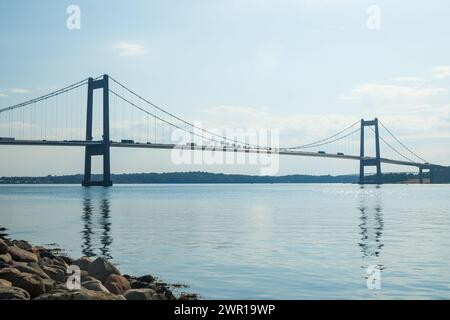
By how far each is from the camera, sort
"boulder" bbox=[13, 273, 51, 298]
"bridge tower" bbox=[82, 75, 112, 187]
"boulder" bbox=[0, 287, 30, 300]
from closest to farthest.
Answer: "boulder" bbox=[0, 287, 30, 300], "boulder" bbox=[13, 273, 51, 298], "bridge tower" bbox=[82, 75, 112, 187]

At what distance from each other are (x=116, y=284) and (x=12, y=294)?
6.65 ft

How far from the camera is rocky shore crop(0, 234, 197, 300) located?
7688 mm

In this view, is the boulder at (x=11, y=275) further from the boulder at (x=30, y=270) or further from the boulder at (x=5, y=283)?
the boulder at (x=30, y=270)

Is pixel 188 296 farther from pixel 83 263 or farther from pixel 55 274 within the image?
pixel 55 274

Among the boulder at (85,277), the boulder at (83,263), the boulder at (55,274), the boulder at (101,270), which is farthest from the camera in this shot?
the boulder at (83,263)

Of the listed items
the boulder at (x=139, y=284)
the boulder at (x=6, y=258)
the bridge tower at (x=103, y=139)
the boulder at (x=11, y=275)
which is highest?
the bridge tower at (x=103, y=139)

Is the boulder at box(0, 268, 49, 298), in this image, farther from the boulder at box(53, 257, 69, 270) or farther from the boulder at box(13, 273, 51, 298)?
the boulder at box(53, 257, 69, 270)

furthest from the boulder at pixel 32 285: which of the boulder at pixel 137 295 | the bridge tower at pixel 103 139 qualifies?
the bridge tower at pixel 103 139

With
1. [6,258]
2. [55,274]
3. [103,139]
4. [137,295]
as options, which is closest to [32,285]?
[137,295]

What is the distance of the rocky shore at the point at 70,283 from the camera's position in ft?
25.2

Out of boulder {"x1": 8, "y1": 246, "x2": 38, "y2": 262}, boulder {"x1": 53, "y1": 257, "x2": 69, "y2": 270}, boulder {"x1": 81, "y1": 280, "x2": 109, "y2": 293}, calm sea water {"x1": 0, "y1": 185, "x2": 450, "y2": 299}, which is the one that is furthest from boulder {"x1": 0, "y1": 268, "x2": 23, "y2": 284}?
calm sea water {"x1": 0, "y1": 185, "x2": 450, "y2": 299}
